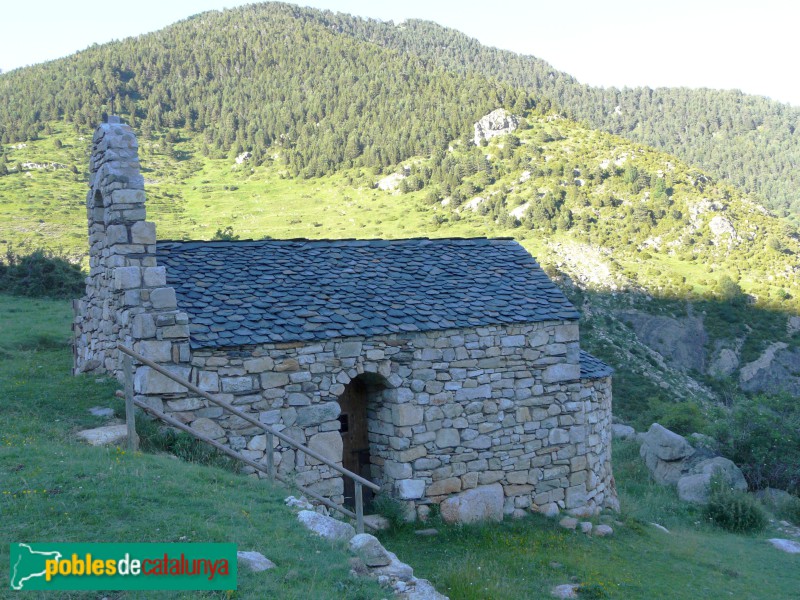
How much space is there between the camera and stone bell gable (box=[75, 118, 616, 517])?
9453 millimetres

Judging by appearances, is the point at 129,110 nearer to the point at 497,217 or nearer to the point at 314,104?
the point at 314,104

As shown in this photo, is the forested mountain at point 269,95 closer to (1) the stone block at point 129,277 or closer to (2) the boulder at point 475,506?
(2) the boulder at point 475,506

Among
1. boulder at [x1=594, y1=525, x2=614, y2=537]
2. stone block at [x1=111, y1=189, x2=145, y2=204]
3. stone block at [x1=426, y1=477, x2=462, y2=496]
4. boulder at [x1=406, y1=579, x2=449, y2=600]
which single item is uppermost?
stone block at [x1=111, y1=189, x2=145, y2=204]

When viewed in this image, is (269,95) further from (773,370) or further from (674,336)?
(773,370)

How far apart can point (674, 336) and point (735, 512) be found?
24773 millimetres

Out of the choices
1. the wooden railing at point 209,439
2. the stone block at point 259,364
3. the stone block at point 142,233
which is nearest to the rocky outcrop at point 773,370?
the stone block at point 259,364

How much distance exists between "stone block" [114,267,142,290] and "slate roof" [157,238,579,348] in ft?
2.36

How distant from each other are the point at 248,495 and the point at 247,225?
4658 centimetres

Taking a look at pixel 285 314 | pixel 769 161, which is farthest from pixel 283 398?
pixel 769 161

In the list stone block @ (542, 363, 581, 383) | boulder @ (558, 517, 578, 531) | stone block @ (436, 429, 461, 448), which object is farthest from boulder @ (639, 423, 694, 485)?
stone block @ (436, 429, 461, 448)

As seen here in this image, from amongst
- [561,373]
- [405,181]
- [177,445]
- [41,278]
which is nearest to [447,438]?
[561,373]

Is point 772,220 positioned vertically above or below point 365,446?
above

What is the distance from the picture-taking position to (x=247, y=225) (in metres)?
52.3

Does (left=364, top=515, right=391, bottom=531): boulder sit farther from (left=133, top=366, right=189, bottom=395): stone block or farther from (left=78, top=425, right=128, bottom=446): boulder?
(left=78, top=425, right=128, bottom=446): boulder
